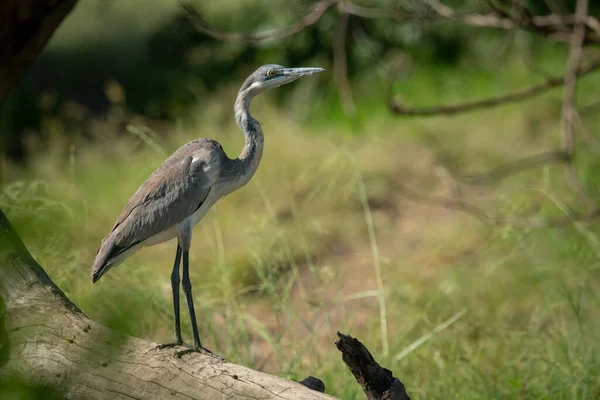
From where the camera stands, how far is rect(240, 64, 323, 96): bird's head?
272 cm

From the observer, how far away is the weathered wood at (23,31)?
240 centimetres

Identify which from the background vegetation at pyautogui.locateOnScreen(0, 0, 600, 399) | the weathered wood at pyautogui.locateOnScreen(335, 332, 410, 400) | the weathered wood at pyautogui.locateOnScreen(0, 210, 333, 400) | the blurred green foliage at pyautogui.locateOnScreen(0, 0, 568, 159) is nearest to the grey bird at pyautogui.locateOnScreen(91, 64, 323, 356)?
the weathered wood at pyautogui.locateOnScreen(0, 210, 333, 400)

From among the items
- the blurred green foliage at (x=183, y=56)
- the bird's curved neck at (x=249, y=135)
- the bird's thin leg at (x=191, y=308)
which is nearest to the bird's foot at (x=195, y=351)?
the bird's thin leg at (x=191, y=308)

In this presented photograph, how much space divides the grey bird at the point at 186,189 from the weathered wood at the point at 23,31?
0.53m

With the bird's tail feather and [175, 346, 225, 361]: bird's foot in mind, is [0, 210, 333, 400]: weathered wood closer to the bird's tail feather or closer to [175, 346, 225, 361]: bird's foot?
[175, 346, 225, 361]: bird's foot

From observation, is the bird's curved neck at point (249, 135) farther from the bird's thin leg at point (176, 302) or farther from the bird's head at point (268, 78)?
the bird's thin leg at point (176, 302)

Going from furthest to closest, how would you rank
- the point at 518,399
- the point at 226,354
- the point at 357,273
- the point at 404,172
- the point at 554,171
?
1. the point at 404,172
2. the point at 554,171
3. the point at 357,273
4. the point at 226,354
5. the point at 518,399

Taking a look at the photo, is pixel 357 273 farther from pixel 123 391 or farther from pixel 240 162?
pixel 123 391

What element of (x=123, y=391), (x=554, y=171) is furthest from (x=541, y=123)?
(x=123, y=391)

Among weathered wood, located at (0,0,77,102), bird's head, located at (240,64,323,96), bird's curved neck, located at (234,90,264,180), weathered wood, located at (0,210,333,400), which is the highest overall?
weathered wood, located at (0,0,77,102)

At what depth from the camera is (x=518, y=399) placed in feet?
11.4

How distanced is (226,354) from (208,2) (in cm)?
537

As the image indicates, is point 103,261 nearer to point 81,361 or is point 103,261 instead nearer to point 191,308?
point 191,308

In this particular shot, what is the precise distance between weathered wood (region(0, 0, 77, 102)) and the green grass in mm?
439
